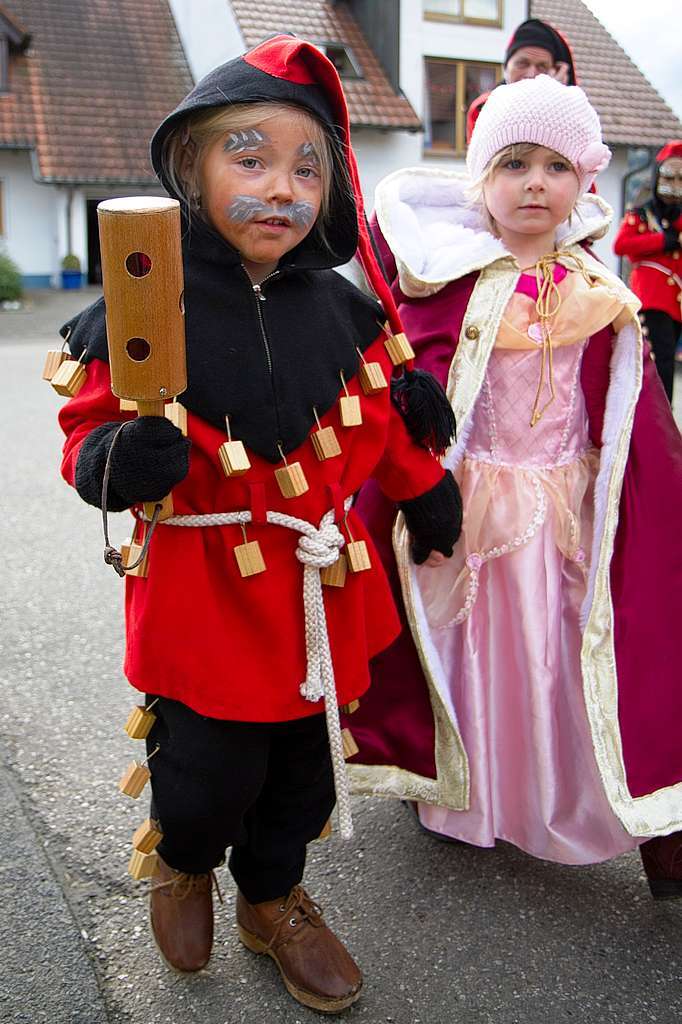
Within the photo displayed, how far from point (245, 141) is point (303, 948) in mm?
1497

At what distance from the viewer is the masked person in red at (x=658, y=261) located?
254 inches

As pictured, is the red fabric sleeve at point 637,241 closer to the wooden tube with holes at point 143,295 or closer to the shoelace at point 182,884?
the shoelace at point 182,884

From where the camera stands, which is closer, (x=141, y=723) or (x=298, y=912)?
(x=141, y=723)

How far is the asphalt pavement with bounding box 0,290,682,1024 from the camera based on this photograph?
6.82 feet

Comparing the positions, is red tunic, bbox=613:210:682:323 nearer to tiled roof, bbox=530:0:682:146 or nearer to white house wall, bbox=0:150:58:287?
tiled roof, bbox=530:0:682:146

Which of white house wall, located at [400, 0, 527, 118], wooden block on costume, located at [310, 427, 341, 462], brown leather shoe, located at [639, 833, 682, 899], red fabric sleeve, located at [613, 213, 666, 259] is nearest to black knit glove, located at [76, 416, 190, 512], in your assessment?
wooden block on costume, located at [310, 427, 341, 462]

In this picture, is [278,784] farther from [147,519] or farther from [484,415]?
[484,415]

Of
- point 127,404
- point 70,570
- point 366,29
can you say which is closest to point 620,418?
point 127,404

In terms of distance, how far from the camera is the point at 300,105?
1.87 meters

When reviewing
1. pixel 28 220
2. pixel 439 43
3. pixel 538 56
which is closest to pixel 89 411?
pixel 538 56

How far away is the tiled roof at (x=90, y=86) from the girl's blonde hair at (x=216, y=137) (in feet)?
62.6

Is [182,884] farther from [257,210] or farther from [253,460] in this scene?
[257,210]

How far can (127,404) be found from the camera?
182 cm

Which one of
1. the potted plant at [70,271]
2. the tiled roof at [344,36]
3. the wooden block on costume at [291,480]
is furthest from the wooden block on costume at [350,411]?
the potted plant at [70,271]
